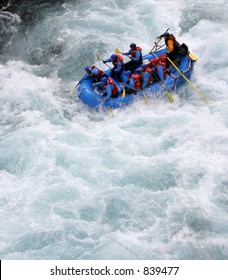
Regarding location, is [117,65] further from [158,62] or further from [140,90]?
[158,62]

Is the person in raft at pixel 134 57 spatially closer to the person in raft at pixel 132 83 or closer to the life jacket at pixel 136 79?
the person in raft at pixel 132 83

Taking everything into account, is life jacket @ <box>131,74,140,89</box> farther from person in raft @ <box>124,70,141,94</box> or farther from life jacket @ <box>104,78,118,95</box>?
life jacket @ <box>104,78,118,95</box>

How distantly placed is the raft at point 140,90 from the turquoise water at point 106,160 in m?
0.32

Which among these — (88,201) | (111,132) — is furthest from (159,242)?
(111,132)

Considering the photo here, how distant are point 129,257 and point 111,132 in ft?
13.5

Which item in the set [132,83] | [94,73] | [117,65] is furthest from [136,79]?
[94,73]

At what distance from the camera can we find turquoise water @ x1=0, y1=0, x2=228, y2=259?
30.2 ft

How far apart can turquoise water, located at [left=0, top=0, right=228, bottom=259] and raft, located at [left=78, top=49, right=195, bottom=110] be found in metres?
0.32

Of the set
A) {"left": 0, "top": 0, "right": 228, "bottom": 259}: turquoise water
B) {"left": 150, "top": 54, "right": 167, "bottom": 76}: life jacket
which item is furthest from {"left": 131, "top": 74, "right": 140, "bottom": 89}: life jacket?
{"left": 150, "top": 54, "right": 167, "bottom": 76}: life jacket

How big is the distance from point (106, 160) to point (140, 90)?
263 centimetres

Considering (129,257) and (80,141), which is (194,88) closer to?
(80,141)

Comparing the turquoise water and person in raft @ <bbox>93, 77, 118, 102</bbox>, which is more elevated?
person in raft @ <bbox>93, 77, 118, 102</bbox>

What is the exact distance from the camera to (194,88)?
1227 centimetres
